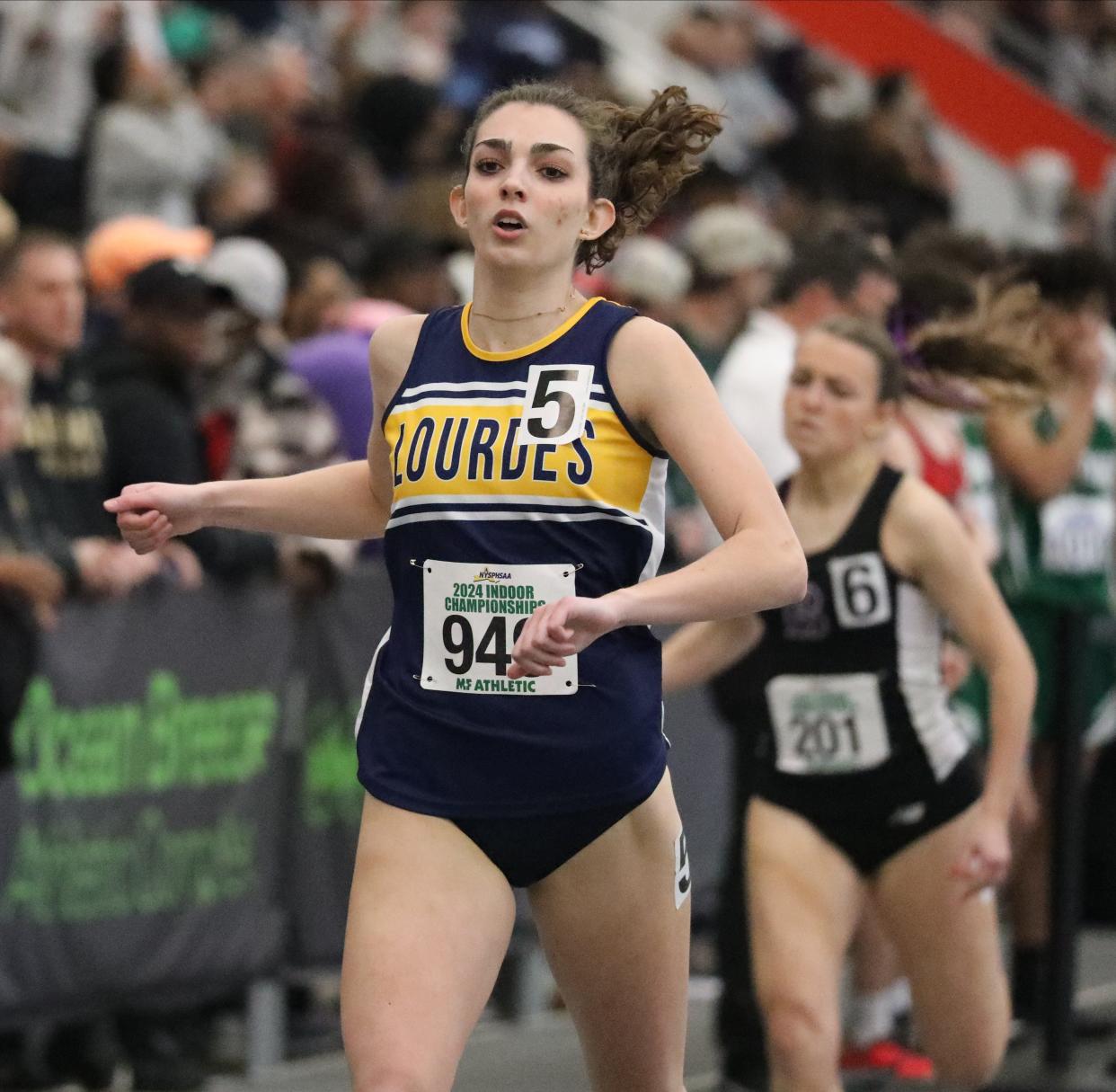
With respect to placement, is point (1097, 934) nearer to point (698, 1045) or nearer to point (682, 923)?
point (698, 1045)

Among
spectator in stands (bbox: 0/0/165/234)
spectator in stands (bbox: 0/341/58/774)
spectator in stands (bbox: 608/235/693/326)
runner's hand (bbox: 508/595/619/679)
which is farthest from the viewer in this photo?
spectator in stands (bbox: 0/0/165/234)

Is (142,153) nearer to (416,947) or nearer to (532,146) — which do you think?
(532,146)

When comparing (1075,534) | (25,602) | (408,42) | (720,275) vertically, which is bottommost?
(25,602)

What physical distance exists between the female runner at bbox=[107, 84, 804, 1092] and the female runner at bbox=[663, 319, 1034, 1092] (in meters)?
1.49

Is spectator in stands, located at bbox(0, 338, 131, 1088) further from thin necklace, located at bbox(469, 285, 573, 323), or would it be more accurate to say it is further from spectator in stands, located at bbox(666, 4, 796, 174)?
spectator in stands, located at bbox(666, 4, 796, 174)

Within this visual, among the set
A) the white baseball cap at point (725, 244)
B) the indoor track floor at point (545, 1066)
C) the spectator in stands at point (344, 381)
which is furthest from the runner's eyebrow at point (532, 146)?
the white baseball cap at point (725, 244)

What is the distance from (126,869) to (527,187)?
346 centimetres

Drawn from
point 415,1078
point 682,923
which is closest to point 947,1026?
point 682,923

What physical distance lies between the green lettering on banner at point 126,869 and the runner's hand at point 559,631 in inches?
137

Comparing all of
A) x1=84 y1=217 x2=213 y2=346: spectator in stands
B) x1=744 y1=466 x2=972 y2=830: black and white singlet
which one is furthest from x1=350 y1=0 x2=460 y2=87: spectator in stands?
x1=744 y1=466 x2=972 y2=830: black and white singlet

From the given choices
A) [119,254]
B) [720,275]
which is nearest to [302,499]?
[119,254]

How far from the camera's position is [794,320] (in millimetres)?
7668

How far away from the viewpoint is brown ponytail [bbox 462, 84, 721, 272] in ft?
14.5

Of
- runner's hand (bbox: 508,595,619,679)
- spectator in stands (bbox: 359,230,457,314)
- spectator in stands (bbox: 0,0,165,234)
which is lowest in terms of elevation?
runner's hand (bbox: 508,595,619,679)
